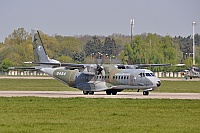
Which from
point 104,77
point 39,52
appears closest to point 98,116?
point 104,77

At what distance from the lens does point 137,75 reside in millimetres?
50812

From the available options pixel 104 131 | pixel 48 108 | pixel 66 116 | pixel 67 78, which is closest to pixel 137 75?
pixel 67 78

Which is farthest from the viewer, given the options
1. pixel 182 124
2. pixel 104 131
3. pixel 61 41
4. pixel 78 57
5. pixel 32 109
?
pixel 61 41

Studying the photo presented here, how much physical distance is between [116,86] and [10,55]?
124014mm

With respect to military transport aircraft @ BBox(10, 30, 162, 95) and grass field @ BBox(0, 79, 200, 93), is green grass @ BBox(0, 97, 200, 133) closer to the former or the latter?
military transport aircraft @ BBox(10, 30, 162, 95)

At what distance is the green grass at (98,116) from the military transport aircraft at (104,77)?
10092mm

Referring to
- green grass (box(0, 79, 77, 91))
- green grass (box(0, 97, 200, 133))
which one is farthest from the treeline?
green grass (box(0, 97, 200, 133))

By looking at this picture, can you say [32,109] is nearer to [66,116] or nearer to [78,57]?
[66,116]

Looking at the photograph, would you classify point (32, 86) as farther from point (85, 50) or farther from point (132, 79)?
point (85, 50)

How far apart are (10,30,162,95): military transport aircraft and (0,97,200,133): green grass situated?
33.1ft

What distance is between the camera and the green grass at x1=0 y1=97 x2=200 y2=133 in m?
25.2

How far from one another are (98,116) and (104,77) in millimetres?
22283

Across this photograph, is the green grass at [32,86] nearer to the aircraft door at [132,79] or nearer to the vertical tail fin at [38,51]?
the vertical tail fin at [38,51]

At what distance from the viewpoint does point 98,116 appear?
1189 inches
